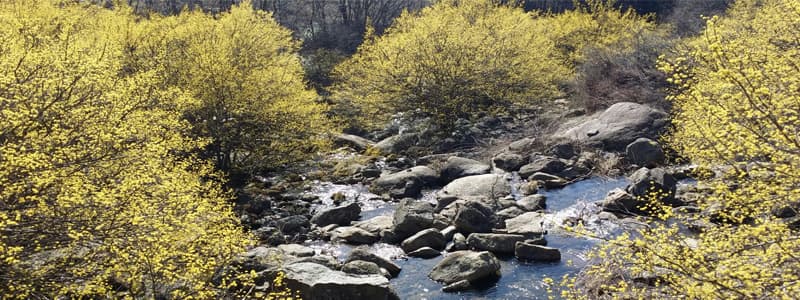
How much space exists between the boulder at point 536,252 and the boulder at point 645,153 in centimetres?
984

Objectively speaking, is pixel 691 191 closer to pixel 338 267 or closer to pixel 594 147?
pixel 594 147

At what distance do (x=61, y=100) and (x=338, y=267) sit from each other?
8.31m

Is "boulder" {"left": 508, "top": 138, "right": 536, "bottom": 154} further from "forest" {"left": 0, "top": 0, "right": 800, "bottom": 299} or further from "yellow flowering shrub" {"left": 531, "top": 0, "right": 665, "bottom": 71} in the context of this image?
"yellow flowering shrub" {"left": 531, "top": 0, "right": 665, "bottom": 71}

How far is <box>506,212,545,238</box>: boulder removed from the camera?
18.0 m

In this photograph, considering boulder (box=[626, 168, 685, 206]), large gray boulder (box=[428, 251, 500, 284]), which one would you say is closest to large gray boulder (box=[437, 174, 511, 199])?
boulder (box=[626, 168, 685, 206])

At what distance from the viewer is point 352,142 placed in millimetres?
32000

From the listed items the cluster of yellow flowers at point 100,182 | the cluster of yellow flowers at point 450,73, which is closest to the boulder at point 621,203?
the cluster of yellow flowers at point 100,182

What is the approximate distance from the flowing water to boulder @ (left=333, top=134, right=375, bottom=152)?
24.1 feet

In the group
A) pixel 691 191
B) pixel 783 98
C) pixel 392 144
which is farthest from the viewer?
pixel 392 144

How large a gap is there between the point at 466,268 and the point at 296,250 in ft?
17.3

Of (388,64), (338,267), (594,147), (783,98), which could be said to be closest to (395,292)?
(338,267)

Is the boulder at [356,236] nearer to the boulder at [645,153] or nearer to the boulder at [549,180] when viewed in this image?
the boulder at [549,180]

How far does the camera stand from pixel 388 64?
31734 millimetres

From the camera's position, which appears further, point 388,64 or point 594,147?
point 388,64
